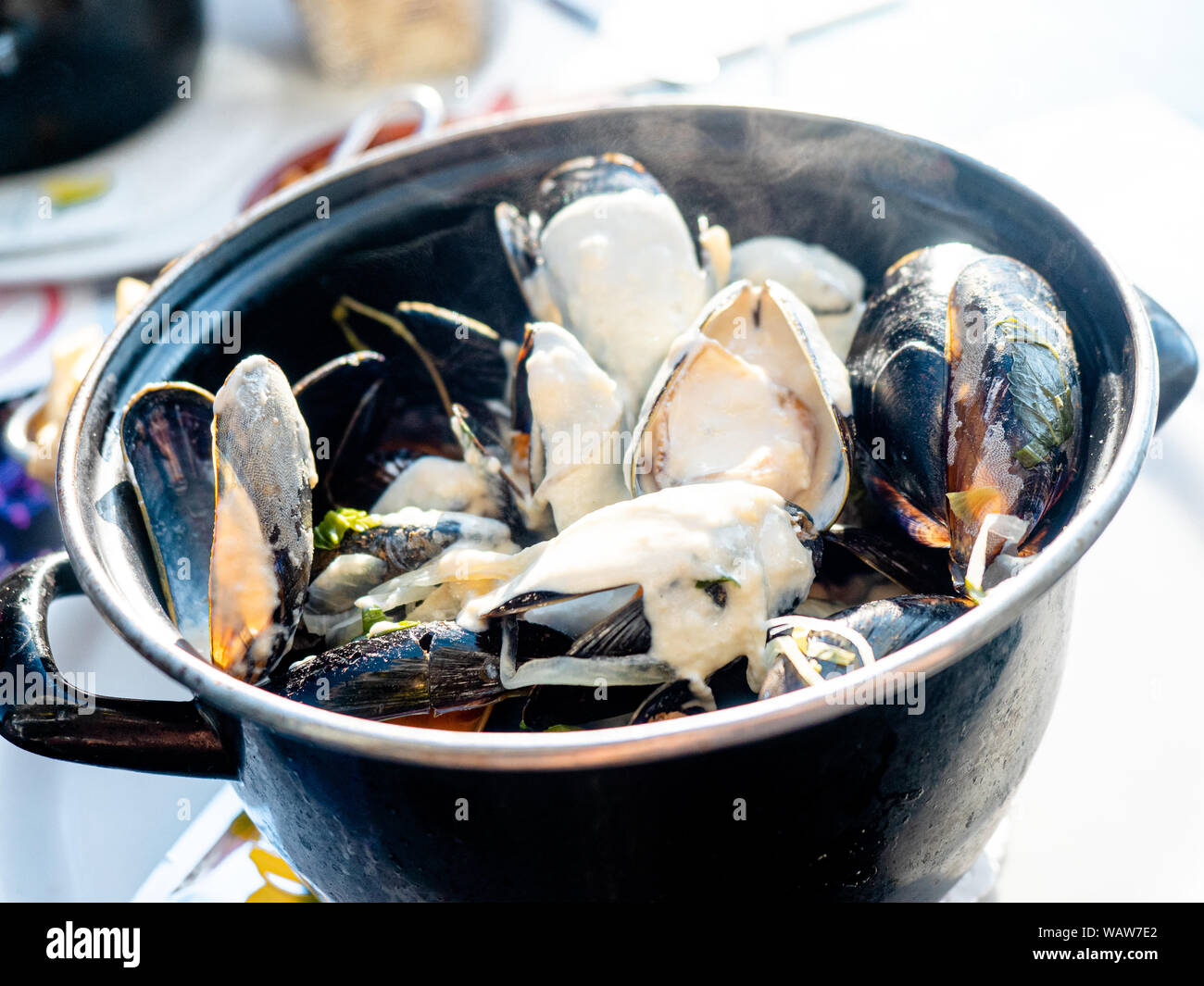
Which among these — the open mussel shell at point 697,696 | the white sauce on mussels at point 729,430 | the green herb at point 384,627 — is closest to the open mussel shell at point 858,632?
the open mussel shell at point 697,696

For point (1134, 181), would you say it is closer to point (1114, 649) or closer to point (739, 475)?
point (1114, 649)

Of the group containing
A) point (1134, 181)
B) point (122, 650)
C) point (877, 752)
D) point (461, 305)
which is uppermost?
point (1134, 181)

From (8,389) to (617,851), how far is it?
4.77 feet

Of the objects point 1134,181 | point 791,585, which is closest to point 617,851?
point 791,585

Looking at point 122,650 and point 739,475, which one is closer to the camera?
point 739,475

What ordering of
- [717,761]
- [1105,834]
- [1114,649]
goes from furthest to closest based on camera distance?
[1114,649] → [1105,834] → [717,761]

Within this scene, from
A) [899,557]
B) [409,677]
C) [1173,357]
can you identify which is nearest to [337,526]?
[409,677]

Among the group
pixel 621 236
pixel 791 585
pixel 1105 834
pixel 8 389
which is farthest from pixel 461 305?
pixel 8 389

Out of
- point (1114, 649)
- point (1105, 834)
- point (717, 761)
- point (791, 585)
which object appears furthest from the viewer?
point (1114, 649)

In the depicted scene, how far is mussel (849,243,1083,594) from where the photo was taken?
0.68 meters

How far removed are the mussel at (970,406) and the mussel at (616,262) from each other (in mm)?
173

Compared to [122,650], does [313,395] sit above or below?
above

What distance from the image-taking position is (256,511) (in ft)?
2.33

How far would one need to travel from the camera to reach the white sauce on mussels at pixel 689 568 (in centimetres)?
64
